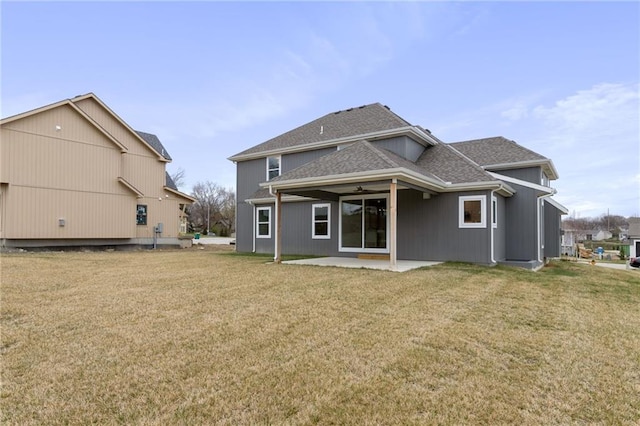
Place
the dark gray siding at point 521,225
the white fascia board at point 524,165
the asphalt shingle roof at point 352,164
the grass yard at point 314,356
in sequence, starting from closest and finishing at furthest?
the grass yard at point 314,356 → the asphalt shingle roof at point 352,164 → the dark gray siding at point 521,225 → the white fascia board at point 524,165

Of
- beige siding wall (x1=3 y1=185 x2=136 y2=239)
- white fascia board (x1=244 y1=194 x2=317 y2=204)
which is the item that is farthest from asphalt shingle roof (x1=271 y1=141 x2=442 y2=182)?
beige siding wall (x1=3 y1=185 x2=136 y2=239)

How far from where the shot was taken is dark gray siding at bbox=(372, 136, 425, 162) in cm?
1245

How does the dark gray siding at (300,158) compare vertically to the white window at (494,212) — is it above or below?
above

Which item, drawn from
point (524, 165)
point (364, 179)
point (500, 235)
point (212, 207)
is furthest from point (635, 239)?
point (212, 207)

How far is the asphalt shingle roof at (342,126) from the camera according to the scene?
1344cm

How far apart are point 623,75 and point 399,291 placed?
45.2ft

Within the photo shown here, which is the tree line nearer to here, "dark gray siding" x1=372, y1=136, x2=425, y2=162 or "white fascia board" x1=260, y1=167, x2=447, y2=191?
"dark gray siding" x1=372, y1=136, x2=425, y2=162

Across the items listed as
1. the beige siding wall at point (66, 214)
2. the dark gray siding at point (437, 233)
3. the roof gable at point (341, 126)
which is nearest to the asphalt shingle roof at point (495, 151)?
the roof gable at point (341, 126)

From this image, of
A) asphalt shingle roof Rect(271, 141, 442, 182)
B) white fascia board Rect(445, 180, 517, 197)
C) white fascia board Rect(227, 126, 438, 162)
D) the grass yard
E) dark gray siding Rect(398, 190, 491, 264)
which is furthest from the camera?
white fascia board Rect(227, 126, 438, 162)

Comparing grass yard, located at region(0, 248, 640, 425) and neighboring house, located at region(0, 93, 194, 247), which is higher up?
neighboring house, located at region(0, 93, 194, 247)

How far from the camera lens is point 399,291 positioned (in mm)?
6508

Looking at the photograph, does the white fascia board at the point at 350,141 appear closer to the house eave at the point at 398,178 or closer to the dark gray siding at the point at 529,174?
the house eave at the point at 398,178

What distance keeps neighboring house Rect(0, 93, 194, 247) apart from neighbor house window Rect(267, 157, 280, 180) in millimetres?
7219

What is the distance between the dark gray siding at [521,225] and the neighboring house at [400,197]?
0.10 feet
